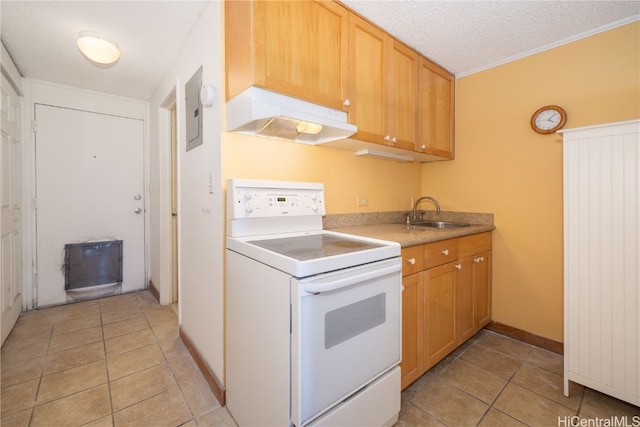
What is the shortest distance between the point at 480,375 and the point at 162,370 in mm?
2074

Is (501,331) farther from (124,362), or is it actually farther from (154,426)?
(124,362)

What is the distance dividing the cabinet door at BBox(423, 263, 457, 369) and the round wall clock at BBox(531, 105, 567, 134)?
4.18ft

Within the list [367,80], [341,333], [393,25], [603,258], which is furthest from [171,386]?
[393,25]

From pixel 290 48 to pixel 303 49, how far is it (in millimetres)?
83

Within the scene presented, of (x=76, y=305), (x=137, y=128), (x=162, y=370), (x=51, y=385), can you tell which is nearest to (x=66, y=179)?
(x=137, y=128)

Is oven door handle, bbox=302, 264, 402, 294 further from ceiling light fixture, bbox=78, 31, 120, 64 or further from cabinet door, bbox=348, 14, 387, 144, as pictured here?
ceiling light fixture, bbox=78, 31, 120, 64

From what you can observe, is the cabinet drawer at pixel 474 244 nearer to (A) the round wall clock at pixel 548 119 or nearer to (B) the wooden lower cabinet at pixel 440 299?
(B) the wooden lower cabinet at pixel 440 299

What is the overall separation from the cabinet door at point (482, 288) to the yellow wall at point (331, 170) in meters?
0.77

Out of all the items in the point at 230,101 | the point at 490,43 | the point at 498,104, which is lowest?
the point at 230,101

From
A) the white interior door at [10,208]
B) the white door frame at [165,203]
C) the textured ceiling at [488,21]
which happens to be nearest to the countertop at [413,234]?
the textured ceiling at [488,21]

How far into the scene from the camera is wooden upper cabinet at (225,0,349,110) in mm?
1267

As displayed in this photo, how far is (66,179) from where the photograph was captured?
2939mm

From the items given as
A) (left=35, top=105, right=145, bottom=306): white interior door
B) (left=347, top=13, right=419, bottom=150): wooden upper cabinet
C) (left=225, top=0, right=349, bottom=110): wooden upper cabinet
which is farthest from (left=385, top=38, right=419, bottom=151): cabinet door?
(left=35, top=105, right=145, bottom=306): white interior door

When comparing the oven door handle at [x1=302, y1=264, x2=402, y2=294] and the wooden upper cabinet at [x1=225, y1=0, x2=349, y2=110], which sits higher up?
the wooden upper cabinet at [x1=225, y1=0, x2=349, y2=110]
